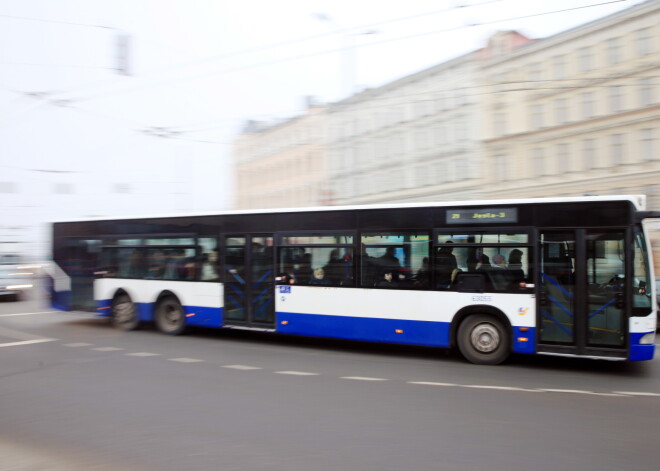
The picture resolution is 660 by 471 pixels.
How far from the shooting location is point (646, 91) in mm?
32250

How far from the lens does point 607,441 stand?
213 inches

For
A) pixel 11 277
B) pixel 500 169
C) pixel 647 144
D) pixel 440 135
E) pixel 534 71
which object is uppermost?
pixel 534 71

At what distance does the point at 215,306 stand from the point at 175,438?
6787 mm

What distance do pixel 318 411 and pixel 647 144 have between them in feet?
106

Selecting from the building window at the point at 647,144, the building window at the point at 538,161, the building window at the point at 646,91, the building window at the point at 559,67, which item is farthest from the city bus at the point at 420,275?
the building window at the point at 538,161

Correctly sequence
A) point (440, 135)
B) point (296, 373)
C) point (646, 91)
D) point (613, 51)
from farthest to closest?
point (440, 135), point (613, 51), point (646, 91), point (296, 373)

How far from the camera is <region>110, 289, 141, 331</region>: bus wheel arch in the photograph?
44.6ft

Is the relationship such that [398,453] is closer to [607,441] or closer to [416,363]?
[607,441]

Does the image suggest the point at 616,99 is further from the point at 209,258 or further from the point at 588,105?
the point at 209,258

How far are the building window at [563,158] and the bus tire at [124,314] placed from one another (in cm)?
3086

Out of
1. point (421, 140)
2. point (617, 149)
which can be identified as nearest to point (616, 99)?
point (617, 149)

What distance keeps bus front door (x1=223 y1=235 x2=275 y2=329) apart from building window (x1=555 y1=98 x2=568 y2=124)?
Result: 30.6 m

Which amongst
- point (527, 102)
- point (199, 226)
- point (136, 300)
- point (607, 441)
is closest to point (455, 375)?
point (607, 441)

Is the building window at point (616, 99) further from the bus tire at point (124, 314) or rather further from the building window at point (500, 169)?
the bus tire at point (124, 314)
